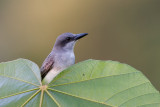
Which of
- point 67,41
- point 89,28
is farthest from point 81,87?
point 89,28

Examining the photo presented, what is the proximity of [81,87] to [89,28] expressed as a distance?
5009 mm

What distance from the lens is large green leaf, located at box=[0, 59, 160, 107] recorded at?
143 cm

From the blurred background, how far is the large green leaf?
457cm

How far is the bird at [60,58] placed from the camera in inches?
111

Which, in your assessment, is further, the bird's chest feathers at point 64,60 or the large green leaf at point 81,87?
the bird's chest feathers at point 64,60

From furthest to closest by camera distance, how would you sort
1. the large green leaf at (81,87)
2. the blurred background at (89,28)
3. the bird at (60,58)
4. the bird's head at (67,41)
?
the blurred background at (89,28) < the bird's head at (67,41) < the bird at (60,58) < the large green leaf at (81,87)

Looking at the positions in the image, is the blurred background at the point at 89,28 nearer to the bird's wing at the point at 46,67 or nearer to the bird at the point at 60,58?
the bird at the point at 60,58

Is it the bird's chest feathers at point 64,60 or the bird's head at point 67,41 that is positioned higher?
the bird's head at point 67,41

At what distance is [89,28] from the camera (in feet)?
21.2

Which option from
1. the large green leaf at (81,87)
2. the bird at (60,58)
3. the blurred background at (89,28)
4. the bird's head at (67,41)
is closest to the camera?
the large green leaf at (81,87)

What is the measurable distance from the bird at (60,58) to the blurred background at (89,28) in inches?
114

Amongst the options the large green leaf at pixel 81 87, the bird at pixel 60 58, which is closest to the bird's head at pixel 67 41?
the bird at pixel 60 58

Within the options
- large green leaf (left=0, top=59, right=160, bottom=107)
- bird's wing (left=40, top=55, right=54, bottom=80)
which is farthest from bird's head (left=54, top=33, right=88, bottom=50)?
large green leaf (left=0, top=59, right=160, bottom=107)

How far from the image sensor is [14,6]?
6.93m
